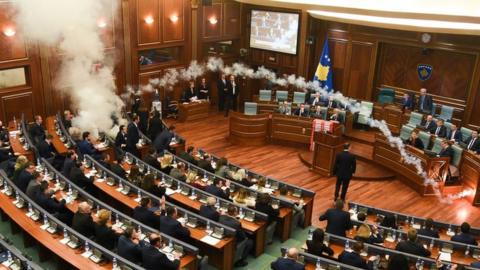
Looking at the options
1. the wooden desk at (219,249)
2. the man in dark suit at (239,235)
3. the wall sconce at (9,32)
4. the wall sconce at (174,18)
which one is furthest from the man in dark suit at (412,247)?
the wall sconce at (174,18)

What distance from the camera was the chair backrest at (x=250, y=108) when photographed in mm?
14133

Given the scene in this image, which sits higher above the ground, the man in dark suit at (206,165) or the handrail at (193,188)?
the man in dark suit at (206,165)

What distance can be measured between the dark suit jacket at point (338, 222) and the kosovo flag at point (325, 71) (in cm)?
898

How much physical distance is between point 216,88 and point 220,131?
10.1 feet

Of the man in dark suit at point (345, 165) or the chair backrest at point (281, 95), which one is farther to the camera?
the chair backrest at point (281, 95)

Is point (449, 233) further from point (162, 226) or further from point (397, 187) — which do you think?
point (162, 226)

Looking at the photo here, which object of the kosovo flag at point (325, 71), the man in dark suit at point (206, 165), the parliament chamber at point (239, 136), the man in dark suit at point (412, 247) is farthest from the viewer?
the kosovo flag at point (325, 71)

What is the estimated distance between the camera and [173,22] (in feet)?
51.4

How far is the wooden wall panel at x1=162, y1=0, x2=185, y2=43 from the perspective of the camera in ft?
50.7

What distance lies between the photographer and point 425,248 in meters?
6.83

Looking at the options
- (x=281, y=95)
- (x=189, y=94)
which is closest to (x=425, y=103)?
(x=281, y=95)

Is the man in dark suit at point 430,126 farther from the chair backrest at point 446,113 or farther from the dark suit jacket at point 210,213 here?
the dark suit jacket at point 210,213

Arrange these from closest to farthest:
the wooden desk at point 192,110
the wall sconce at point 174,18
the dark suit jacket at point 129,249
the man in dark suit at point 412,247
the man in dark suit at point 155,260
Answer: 1. the man in dark suit at point 155,260
2. the dark suit jacket at point 129,249
3. the man in dark suit at point 412,247
4. the wooden desk at point 192,110
5. the wall sconce at point 174,18

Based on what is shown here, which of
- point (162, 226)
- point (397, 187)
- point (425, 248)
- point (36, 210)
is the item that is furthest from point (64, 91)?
point (425, 248)
